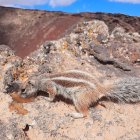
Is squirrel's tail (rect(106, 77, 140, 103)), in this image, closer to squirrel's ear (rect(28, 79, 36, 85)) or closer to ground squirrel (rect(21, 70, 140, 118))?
ground squirrel (rect(21, 70, 140, 118))

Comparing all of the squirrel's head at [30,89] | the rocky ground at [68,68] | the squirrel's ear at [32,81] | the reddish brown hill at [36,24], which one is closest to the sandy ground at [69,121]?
the rocky ground at [68,68]

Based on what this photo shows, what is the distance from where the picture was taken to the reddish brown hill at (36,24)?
801 cm

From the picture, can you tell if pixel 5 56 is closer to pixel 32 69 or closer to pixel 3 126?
pixel 32 69

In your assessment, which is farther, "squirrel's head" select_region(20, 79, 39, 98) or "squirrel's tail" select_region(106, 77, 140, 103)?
"squirrel's head" select_region(20, 79, 39, 98)

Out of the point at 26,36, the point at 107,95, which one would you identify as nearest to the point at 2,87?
the point at 107,95

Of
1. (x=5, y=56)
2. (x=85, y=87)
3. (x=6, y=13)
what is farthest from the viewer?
(x=6, y=13)

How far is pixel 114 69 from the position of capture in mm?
5398

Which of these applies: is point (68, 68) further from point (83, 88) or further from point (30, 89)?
point (83, 88)

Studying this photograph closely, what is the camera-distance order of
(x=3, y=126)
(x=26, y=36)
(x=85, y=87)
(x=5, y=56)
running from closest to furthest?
(x=3, y=126) → (x=85, y=87) → (x=5, y=56) → (x=26, y=36)

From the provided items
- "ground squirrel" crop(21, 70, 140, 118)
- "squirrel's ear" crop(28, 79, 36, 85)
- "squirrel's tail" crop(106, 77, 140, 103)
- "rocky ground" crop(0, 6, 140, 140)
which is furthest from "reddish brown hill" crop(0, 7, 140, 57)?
"squirrel's tail" crop(106, 77, 140, 103)

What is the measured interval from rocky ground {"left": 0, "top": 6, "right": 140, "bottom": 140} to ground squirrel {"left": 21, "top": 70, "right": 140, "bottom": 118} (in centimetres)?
9

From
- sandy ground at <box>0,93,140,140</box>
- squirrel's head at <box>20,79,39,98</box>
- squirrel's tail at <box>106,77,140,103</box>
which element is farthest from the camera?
squirrel's head at <box>20,79,39,98</box>

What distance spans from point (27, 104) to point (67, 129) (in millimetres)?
629

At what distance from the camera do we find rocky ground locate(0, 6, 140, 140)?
4352 mm
